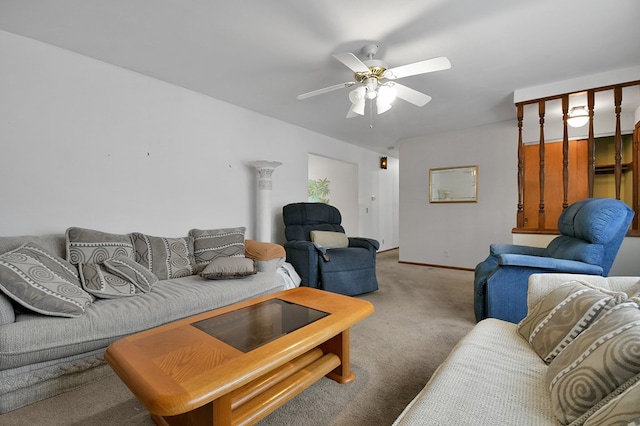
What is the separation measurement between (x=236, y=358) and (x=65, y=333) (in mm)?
1106

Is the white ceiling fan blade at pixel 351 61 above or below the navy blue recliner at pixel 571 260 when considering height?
above

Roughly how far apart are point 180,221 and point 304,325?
7.35 ft

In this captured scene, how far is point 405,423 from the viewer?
30.9 inches

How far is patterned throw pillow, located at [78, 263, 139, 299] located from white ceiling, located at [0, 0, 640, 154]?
67.7 inches

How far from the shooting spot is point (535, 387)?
3.10ft

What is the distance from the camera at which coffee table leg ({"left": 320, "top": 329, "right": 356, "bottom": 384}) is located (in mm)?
1648

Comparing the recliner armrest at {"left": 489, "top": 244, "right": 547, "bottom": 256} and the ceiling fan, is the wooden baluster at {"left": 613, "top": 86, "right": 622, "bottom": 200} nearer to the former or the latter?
the recliner armrest at {"left": 489, "top": 244, "right": 547, "bottom": 256}

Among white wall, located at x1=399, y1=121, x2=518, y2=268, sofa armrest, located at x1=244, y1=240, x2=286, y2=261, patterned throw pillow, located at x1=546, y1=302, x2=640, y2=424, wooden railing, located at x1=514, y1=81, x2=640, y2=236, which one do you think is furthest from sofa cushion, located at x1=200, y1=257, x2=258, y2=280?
white wall, located at x1=399, y1=121, x2=518, y2=268

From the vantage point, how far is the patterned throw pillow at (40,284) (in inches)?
61.4

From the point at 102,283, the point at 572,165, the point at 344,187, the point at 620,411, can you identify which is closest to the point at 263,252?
the point at 102,283

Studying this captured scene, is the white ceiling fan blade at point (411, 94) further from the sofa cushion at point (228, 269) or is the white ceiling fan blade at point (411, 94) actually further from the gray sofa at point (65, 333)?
the gray sofa at point (65, 333)

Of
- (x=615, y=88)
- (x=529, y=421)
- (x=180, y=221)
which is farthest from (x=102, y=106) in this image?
(x=615, y=88)

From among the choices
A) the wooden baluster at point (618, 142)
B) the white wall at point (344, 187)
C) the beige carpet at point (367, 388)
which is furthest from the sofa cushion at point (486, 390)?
the white wall at point (344, 187)

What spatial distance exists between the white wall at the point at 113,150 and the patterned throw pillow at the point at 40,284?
67cm
